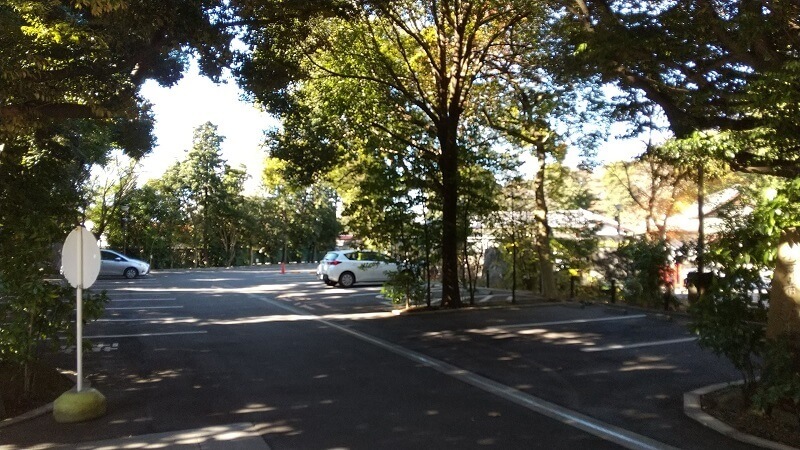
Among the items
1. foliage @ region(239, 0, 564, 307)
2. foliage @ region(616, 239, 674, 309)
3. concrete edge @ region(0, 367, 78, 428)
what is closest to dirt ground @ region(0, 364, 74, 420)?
concrete edge @ region(0, 367, 78, 428)

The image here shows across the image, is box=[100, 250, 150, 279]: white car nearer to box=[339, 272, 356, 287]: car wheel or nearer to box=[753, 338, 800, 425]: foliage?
box=[339, 272, 356, 287]: car wheel

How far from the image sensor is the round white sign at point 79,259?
7.38m

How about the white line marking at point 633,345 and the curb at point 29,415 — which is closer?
the curb at point 29,415

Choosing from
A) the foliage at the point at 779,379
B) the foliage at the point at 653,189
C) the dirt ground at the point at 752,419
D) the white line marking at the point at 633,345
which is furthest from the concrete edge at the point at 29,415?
the foliage at the point at 653,189

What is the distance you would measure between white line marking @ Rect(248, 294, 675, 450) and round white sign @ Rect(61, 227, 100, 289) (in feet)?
16.0

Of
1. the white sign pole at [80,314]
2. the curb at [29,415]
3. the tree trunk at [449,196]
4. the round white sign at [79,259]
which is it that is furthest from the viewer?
the tree trunk at [449,196]

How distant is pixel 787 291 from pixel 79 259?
25.4 ft

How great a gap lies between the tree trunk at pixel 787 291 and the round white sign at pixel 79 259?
7470 mm

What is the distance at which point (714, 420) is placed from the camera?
6.63 m

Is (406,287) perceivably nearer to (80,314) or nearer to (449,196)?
(449,196)

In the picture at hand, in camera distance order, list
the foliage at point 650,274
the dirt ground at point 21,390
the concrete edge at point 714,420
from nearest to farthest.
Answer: the concrete edge at point 714,420 < the dirt ground at point 21,390 < the foliage at point 650,274

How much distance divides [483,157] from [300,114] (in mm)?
5184

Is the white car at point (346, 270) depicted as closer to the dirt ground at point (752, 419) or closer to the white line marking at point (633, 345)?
the white line marking at point (633, 345)

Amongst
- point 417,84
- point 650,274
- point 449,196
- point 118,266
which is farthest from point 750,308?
point 118,266
